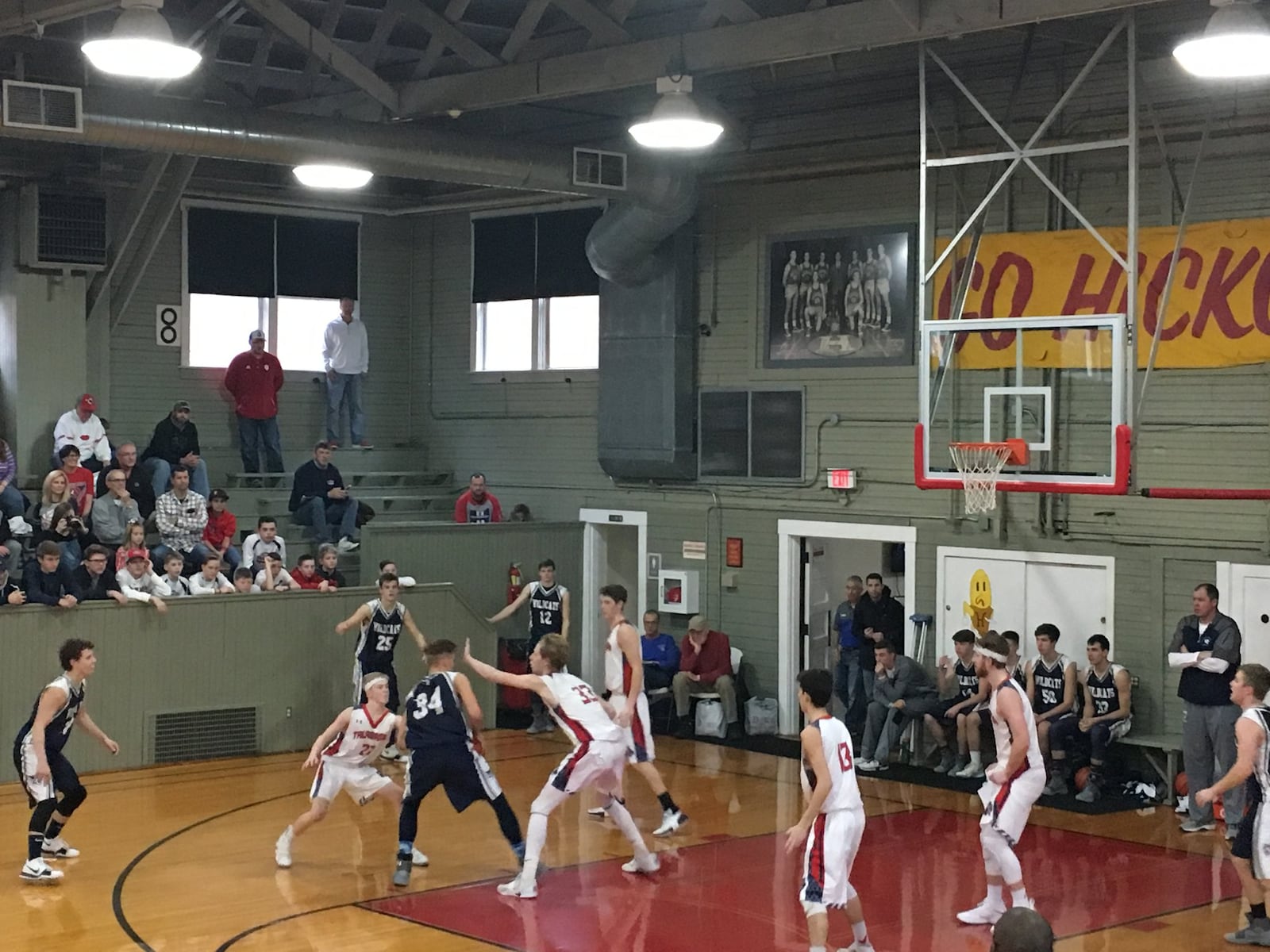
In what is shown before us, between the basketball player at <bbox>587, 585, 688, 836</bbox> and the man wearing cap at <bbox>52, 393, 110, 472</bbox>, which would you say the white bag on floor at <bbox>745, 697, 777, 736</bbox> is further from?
the man wearing cap at <bbox>52, 393, 110, 472</bbox>

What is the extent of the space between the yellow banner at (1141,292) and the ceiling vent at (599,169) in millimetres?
3578

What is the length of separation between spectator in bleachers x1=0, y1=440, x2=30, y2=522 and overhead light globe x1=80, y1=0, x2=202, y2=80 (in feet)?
23.2

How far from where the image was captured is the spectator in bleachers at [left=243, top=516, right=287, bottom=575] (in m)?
18.0

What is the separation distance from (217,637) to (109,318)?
540 cm

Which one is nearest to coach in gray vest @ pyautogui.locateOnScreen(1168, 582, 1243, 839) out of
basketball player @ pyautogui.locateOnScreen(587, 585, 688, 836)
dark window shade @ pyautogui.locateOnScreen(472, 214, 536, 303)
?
basketball player @ pyautogui.locateOnScreen(587, 585, 688, 836)

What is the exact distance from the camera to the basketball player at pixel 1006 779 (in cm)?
1034

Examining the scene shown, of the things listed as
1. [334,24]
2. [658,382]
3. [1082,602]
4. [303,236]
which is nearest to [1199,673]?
[1082,602]

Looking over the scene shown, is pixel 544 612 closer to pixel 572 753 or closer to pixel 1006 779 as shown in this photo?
pixel 572 753

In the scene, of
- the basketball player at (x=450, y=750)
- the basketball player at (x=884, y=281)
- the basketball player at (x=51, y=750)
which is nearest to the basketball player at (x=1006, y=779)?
the basketball player at (x=450, y=750)

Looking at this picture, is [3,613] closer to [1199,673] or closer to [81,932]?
[81,932]

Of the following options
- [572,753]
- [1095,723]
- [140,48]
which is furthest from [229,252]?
[1095,723]

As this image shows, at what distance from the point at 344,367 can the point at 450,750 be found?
11213mm

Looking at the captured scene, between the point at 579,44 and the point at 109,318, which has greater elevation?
the point at 579,44

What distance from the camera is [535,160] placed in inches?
664
